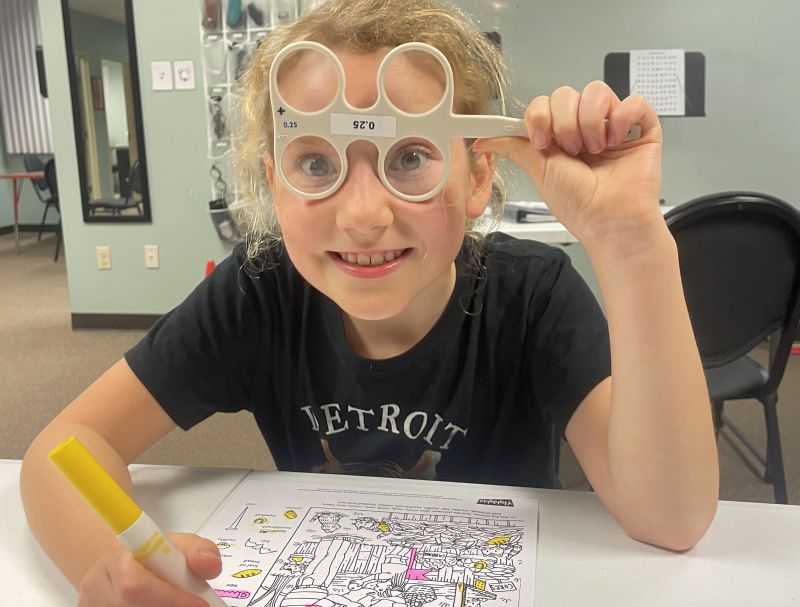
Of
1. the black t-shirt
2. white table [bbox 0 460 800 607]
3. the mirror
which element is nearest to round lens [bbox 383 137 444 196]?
the black t-shirt

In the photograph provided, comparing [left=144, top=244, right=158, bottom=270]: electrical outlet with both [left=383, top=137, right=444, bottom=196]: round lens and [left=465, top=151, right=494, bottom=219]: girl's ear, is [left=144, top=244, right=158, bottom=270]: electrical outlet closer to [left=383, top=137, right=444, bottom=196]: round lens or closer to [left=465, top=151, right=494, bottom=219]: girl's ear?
[left=465, top=151, right=494, bottom=219]: girl's ear

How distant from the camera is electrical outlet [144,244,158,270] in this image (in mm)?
3188

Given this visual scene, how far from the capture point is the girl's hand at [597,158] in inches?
24.1

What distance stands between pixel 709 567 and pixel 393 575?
0.86ft

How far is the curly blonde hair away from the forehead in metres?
0.05

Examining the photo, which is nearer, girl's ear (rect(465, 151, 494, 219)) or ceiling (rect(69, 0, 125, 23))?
girl's ear (rect(465, 151, 494, 219))

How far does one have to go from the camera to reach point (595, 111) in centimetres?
60

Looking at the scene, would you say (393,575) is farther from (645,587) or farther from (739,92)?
(739,92)

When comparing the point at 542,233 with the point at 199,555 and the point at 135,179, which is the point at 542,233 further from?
the point at 135,179

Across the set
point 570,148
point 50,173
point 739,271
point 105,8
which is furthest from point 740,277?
point 50,173

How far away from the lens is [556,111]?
2.03 feet

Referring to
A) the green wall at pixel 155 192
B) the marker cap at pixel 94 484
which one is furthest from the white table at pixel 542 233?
the marker cap at pixel 94 484

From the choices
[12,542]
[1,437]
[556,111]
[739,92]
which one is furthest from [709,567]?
[739,92]

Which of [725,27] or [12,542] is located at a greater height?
[725,27]
